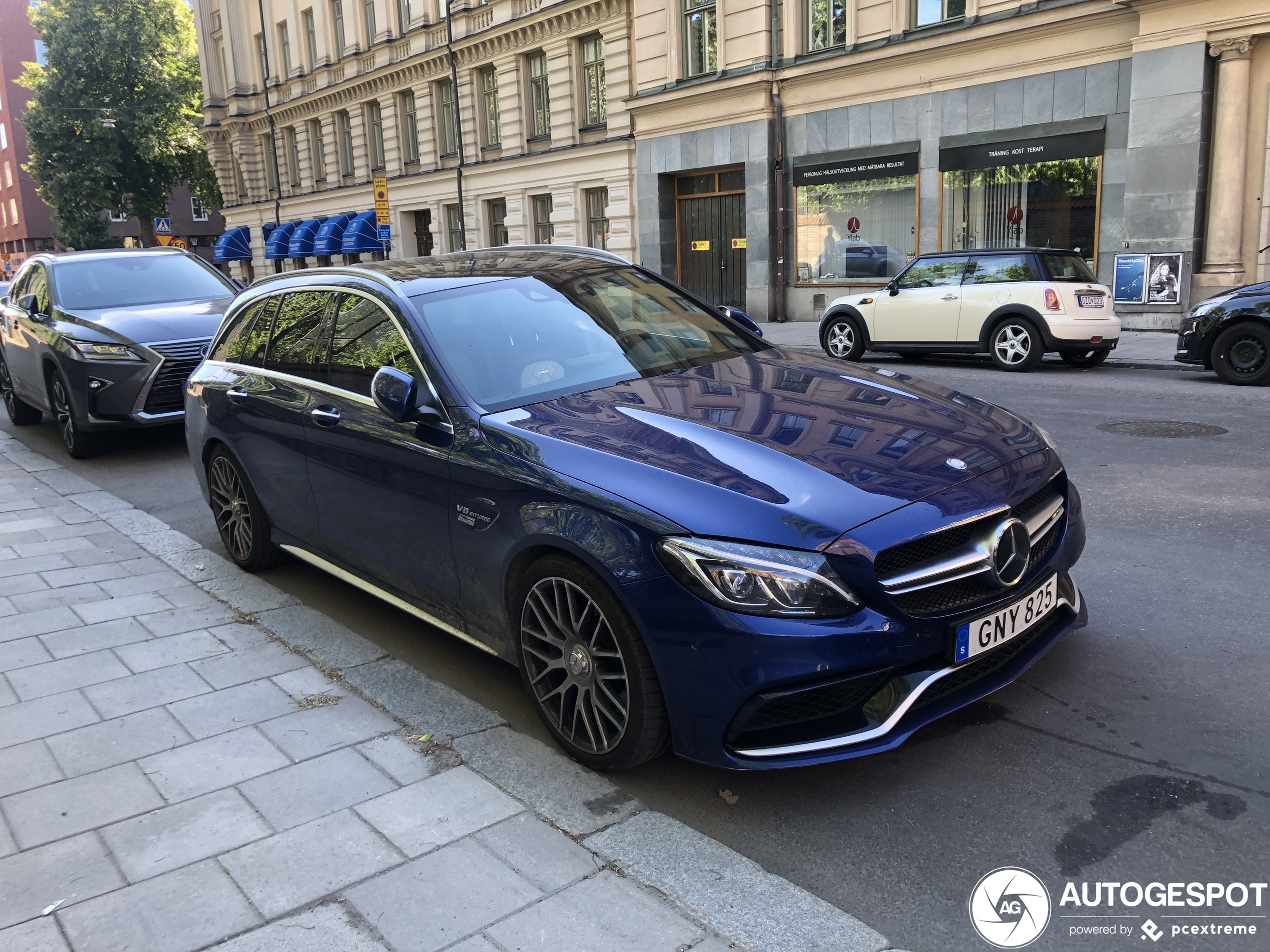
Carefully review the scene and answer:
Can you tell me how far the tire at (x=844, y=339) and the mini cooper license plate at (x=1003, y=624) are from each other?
1218cm

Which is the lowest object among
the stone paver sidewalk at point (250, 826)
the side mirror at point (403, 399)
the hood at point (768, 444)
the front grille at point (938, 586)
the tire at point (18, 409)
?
the stone paver sidewalk at point (250, 826)

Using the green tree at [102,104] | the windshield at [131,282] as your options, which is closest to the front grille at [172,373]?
the windshield at [131,282]

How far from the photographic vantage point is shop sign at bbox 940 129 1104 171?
1731 centimetres

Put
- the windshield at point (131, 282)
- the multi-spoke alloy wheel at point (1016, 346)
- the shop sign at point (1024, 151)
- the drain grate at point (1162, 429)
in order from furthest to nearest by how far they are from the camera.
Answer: the shop sign at point (1024, 151) → the multi-spoke alloy wheel at point (1016, 346) → the windshield at point (131, 282) → the drain grate at point (1162, 429)

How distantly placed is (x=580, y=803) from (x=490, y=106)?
29631mm

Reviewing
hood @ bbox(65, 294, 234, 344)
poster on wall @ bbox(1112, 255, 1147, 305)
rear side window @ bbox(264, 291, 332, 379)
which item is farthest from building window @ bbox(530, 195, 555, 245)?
rear side window @ bbox(264, 291, 332, 379)

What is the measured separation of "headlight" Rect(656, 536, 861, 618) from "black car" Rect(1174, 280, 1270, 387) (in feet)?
34.2

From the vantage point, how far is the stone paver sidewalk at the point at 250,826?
2574mm

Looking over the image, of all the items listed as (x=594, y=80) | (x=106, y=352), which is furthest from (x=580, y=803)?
(x=594, y=80)

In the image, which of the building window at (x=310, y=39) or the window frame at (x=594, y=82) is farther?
the building window at (x=310, y=39)

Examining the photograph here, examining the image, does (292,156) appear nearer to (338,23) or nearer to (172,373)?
(338,23)

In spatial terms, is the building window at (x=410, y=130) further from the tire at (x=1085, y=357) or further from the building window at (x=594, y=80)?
the tire at (x=1085, y=357)

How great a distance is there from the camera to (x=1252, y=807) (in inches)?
114

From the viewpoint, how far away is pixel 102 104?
146 ft
